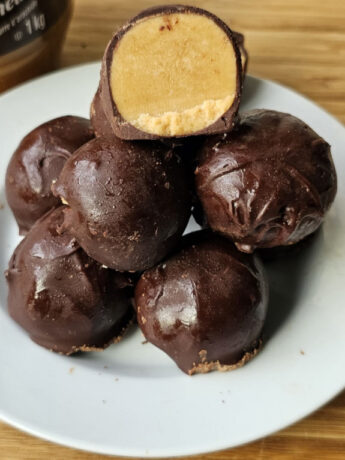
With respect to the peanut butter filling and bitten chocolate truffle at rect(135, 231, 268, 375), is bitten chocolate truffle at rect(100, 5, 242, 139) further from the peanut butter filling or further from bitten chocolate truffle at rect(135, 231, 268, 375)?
bitten chocolate truffle at rect(135, 231, 268, 375)

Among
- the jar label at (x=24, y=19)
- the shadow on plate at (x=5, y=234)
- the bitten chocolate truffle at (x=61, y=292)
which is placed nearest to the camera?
the bitten chocolate truffle at (x=61, y=292)

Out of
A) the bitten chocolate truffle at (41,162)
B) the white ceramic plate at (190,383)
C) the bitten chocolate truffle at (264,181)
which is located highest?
the bitten chocolate truffle at (264,181)

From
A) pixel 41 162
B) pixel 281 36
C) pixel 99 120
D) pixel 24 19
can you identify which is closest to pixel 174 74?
pixel 99 120

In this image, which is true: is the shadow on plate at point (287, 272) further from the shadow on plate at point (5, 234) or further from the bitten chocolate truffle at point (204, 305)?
the shadow on plate at point (5, 234)

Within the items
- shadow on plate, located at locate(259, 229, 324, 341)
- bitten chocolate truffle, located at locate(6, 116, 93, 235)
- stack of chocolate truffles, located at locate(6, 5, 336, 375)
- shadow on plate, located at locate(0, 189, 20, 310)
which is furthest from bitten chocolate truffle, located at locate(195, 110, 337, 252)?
shadow on plate, located at locate(0, 189, 20, 310)

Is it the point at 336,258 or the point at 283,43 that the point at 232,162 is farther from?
the point at 283,43

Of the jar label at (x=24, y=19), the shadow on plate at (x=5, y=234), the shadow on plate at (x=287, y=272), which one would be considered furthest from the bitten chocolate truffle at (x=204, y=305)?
the jar label at (x=24, y=19)
